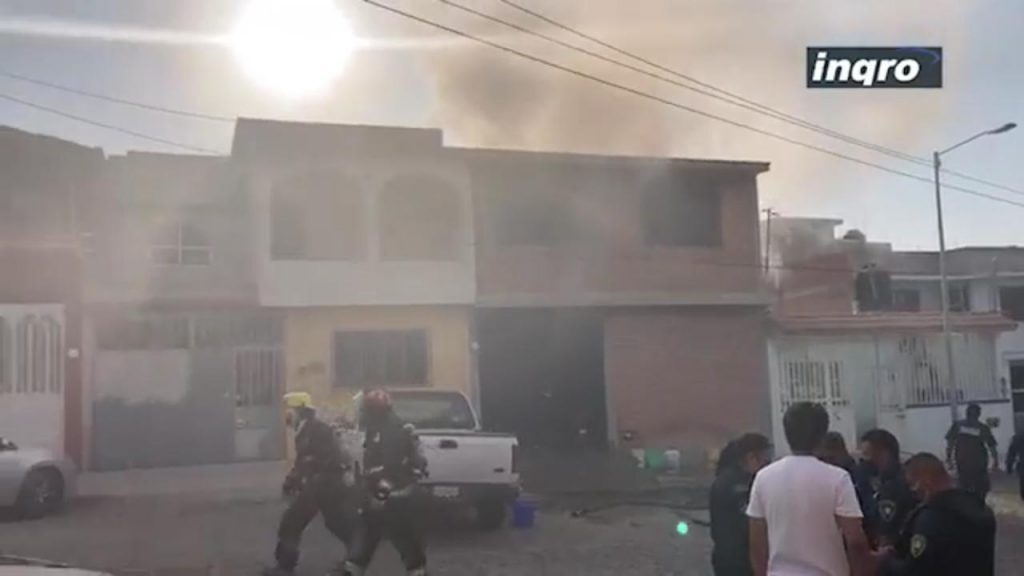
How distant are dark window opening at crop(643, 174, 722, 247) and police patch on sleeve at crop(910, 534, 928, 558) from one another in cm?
1529

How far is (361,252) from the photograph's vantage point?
56.8 feet

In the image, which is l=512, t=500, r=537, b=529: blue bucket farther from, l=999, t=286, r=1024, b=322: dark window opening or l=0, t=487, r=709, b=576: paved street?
l=999, t=286, r=1024, b=322: dark window opening

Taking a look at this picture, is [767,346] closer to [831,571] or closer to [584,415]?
[584,415]

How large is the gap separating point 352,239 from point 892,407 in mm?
10482

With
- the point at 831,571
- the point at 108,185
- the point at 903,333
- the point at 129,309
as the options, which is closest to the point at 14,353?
the point at 129,309

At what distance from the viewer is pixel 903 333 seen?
750 inches

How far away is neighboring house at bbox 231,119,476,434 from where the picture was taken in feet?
54.8

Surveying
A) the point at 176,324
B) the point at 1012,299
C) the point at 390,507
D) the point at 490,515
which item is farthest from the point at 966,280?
the point at 390,507

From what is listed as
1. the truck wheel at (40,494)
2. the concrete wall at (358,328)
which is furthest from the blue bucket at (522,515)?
the concrete wall at (358,328)

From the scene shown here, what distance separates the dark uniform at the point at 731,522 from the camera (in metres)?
4.59

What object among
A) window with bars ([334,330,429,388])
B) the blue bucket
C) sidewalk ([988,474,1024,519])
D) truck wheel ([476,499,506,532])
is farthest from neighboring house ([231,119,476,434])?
sidewalk ([988,474,1024,519])

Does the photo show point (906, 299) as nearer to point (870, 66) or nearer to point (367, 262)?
point (870, 66)

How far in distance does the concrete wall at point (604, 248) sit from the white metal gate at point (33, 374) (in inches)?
273

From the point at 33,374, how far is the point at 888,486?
44.6ft
